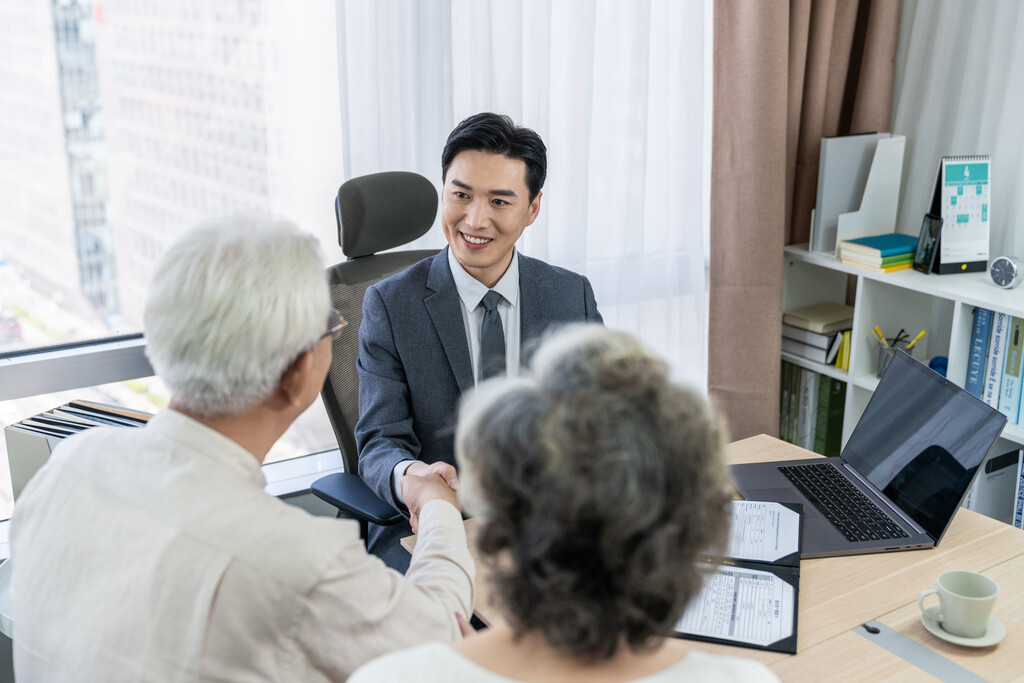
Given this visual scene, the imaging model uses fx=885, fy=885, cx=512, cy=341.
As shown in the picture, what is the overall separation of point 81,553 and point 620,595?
61 centimetres

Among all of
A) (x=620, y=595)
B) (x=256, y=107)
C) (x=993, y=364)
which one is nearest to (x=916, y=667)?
(x=620, y=595)

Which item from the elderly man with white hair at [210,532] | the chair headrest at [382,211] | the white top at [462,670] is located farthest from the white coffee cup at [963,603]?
the chair headrest at [382,211]

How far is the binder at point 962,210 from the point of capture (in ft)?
8.50

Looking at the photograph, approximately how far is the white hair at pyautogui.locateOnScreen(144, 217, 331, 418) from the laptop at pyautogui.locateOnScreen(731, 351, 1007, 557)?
0.93 m

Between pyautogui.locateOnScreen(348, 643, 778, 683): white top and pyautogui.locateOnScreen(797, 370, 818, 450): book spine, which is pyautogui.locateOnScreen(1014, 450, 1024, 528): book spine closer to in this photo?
pyautogui.locateOnScreen(797, 370, 818, 450): book spine

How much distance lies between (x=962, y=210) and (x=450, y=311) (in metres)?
1.66

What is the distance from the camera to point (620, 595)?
2.40 feet

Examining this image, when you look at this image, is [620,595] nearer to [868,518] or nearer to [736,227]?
[868,518]

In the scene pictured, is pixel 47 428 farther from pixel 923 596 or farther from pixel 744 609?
pixel 923 596

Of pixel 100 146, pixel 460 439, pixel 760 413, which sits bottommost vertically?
pixel 760 413

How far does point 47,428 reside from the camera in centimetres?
193

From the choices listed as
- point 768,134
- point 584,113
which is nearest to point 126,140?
point 584,113

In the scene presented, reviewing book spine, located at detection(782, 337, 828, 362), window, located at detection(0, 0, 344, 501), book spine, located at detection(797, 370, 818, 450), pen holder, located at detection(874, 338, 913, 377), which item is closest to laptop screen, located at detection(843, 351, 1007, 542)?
pen holder, located at detection(874, 338, 913, 377)

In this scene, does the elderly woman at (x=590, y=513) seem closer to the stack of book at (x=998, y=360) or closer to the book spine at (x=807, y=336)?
the stack of book at (x=998, y=360)
